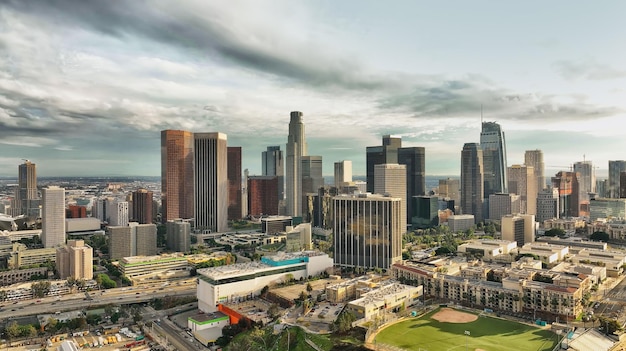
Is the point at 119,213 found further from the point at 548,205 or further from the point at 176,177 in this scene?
the point at 548,205

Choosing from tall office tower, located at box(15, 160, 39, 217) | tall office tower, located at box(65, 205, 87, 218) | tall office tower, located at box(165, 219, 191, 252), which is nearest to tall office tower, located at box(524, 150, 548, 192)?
tall office tower, located at box(165, 219, 191, 252)

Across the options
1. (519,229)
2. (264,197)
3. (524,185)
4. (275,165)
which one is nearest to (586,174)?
(524,185)

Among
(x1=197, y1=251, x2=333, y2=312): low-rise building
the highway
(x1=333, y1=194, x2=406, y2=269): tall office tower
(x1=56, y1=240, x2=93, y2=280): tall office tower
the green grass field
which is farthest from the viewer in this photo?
(x1=56, y1=240, x2=93, y2=280): tall office tower

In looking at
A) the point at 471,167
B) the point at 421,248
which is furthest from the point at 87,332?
the point at 471,167

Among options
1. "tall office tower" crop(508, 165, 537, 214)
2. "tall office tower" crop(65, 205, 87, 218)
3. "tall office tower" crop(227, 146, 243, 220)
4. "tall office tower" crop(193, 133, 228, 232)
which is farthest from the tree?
"tall office tower" crop(65, 205, 87, 218)

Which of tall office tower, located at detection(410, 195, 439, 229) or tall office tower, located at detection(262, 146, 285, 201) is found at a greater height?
tall office tower, located at detection(262, 146, 285, 201)

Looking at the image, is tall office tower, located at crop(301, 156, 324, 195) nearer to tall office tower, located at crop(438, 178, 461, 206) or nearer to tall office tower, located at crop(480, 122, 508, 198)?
tall office tower, located at crop(438, 178, 461, 206)

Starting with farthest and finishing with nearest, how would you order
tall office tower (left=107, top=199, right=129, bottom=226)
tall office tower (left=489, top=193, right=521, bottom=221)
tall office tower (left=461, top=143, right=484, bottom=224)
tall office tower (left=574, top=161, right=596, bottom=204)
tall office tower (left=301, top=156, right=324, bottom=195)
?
tall office tower (left=574, top=161, right=596, bottom=204), tall office tower (left=301, top=156, right=324, bottom=195), tall office tower (left=461, top=143, right=484, bottom=224), tall office tower (left=489, top=193, right=521, bottom=221), tall office tower (left=107, top=199, right=129, bottom=226)

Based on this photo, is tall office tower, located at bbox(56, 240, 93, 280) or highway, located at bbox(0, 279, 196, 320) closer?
highway, located at bbox(0, 279, 196, 320)

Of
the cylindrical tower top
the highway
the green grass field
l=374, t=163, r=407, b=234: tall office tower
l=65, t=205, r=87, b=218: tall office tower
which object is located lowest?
the highway
